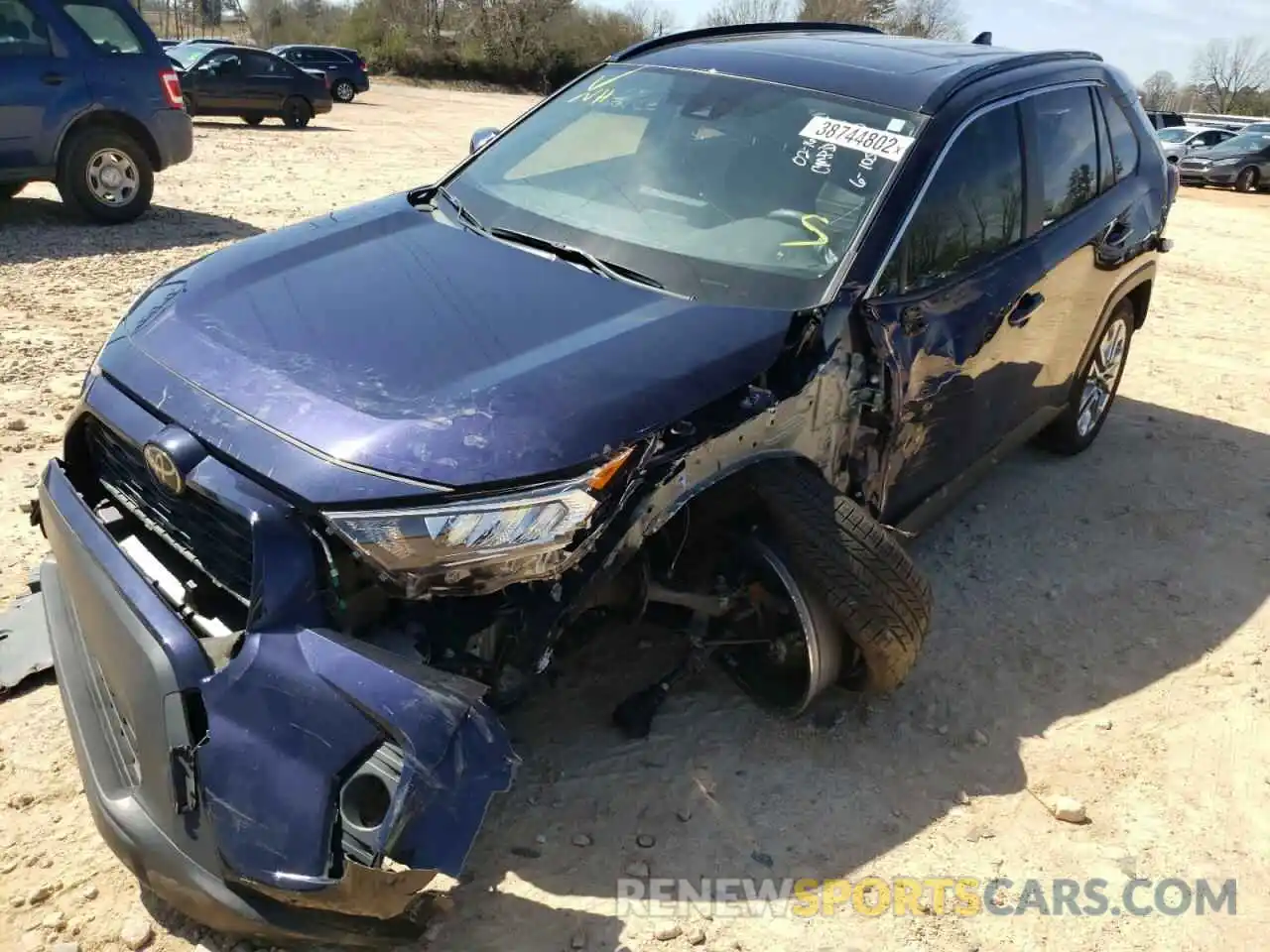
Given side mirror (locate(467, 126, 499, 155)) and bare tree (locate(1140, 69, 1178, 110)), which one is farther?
bare tree (locate(1140, 69, 1178, 110))

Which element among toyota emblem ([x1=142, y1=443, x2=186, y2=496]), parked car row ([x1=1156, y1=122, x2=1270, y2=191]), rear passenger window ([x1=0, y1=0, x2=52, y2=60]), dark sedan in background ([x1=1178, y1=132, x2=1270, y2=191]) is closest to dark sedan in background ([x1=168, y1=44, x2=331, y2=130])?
rear passenger window ([x1=0, y1=0, x2=52, y2=60])

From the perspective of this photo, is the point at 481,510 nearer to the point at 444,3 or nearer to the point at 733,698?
the point at 733,698

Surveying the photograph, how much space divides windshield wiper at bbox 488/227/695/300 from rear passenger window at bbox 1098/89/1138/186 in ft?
8.58

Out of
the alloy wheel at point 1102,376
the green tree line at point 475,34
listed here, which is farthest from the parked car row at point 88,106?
the green tree line at point 475,34

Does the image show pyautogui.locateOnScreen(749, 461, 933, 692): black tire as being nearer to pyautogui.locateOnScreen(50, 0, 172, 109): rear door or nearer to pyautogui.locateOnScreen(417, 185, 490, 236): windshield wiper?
pyautogui.locateOnScreen(417, 185, 490, 236): windshield wiper

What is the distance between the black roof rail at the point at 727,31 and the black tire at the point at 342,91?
2641 cm

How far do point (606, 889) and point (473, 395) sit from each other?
124 centimetres

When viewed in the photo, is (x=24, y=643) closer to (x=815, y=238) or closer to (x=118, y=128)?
(x=815, y=238)

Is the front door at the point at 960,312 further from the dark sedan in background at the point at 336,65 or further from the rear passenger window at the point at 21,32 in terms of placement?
the dark sedan in background at the point at 336,65

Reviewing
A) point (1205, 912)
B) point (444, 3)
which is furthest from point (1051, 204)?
point (444, 3)

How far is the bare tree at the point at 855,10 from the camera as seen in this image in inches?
1866

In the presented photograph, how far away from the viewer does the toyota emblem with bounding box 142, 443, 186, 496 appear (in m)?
2.30

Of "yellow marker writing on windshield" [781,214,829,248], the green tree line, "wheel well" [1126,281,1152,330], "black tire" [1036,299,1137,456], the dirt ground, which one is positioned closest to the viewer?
the dirt ground

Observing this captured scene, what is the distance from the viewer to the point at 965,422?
365 centimetres
